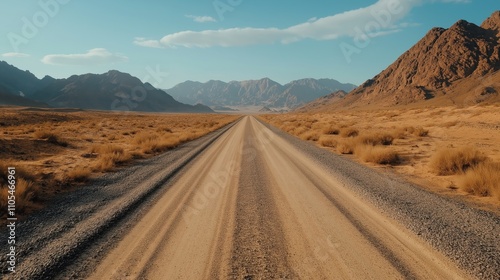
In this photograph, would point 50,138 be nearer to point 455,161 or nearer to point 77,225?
point 77,225

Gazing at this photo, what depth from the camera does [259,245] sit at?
4.41 m

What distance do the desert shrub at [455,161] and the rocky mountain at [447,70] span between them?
293 ft

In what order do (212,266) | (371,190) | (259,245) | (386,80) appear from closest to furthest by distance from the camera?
(212,266), (259,245), (371,190), (386,80)

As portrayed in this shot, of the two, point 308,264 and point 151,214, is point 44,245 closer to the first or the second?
point 151,214

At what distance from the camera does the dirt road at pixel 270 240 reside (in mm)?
3693

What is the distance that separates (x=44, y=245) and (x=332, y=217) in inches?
193

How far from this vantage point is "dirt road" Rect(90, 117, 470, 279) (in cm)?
369

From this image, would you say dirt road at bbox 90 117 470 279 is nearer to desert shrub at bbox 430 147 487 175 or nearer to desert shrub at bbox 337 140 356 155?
desert shrub at bbox 430 147 487 175

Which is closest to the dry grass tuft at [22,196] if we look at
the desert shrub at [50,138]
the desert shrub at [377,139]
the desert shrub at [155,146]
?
the desert shrub at [155,146]

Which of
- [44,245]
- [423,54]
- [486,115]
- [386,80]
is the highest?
[423,54]

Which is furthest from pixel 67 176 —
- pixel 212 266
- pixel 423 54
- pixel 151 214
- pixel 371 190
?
pixel 423 54

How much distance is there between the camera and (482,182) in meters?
6.92

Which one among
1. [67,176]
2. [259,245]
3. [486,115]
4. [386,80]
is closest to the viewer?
[259,245]

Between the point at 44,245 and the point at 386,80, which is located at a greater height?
the point at 386,80
